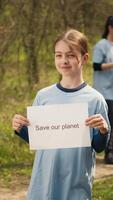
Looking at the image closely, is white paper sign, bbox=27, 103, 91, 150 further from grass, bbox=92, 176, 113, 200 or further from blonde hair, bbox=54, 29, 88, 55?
grass, bbox=92, 176, 113, 200

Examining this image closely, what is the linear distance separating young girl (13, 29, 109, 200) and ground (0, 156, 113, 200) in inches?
112

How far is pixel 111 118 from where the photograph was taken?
7.08 metres

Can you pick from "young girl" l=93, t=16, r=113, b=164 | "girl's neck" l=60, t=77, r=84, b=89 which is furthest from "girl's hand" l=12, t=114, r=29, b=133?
"young girl" l=93, t=16, r=113, b=164

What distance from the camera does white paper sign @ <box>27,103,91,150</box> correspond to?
2.87 metres

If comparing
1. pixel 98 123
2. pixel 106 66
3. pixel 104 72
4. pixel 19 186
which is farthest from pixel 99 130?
pixel 104 72

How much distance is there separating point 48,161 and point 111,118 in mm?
4205

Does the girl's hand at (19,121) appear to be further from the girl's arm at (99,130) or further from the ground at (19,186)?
the ground at (19,186)

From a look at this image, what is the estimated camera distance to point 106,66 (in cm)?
675

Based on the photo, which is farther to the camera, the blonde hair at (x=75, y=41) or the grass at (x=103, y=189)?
the grass at (x=103, y=189)

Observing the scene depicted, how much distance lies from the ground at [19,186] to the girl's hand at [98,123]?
305 centimetres

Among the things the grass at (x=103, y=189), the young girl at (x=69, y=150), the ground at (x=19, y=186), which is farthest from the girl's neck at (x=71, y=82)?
the ground at (x=19, y=186)

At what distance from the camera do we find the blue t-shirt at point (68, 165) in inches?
114

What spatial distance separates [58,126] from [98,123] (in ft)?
0.82

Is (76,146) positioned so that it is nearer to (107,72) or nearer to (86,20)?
(107,72)
